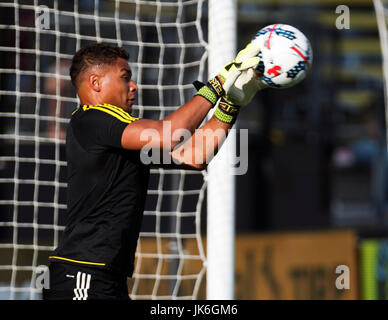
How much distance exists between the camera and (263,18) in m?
9.48

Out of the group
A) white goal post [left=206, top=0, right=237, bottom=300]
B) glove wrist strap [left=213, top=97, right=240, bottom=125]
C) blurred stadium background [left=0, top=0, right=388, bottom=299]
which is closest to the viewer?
glove wrist strap [left=213, top=97, right=240, bottom=125]

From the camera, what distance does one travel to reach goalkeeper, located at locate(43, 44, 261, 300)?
118 inches

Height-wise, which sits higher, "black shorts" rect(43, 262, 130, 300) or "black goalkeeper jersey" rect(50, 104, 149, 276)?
"black goalkeeper jersey" rect(50, 104, 149, 276)

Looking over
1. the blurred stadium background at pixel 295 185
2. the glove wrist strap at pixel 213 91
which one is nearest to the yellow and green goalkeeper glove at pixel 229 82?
the glove wrist strap at pixel 213 91

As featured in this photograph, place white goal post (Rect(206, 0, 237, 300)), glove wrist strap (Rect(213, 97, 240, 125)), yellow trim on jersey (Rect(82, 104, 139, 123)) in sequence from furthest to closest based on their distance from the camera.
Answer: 1. white goal post (Rect(206, 0, 237, 300))
2. glove wrist strap (Rect(213, 97, 240, 125))
3. yellow trim on jersey (Rect(82, 104, 139, 123))

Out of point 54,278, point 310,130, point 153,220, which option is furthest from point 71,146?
point 310,130

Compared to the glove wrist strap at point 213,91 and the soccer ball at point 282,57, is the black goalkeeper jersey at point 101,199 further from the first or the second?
the soccer ball at point 282,57

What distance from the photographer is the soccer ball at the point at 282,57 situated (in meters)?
3.15

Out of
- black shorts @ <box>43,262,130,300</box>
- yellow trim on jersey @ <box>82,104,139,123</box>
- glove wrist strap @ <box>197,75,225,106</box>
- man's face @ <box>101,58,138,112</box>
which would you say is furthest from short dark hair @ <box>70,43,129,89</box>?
black shorts @ <box>43,262,130,300</box>

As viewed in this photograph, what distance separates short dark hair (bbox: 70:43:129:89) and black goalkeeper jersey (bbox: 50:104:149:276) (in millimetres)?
227

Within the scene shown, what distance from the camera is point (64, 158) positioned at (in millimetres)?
Result: 6137

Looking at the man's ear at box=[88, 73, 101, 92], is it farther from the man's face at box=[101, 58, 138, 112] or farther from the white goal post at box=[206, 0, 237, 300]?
the white goal post at box=[206, 0, 237, 300]

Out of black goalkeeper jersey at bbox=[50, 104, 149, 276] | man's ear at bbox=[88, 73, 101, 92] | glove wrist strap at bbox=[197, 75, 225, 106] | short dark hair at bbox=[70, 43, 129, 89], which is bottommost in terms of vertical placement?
black goalkeeper jersey at bbox=[50, 104, 149, 276]
